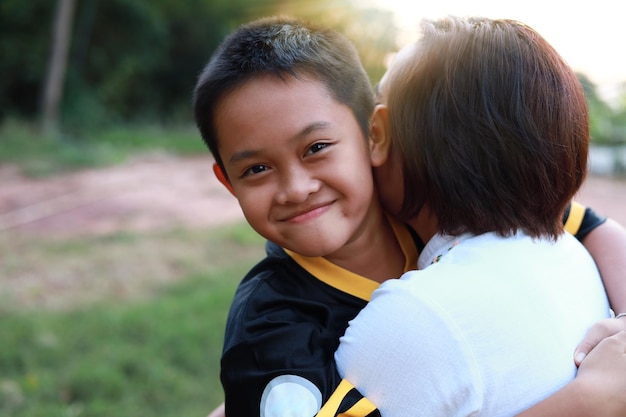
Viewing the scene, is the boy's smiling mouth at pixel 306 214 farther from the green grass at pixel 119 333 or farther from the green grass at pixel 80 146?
the green grass at pixel 80 146

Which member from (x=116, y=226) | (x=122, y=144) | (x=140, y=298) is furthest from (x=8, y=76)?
(x=140, y=298)

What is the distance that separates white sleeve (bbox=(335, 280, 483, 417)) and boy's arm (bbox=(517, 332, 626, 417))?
14 centimetres

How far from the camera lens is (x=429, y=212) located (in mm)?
1513

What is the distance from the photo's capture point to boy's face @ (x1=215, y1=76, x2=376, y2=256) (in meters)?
1.40

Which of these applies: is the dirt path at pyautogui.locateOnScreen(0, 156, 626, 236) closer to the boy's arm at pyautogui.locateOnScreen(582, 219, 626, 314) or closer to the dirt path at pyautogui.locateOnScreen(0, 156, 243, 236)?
the dirt path at pyautogui.locateOnScreen(0, 156, 243, 236)

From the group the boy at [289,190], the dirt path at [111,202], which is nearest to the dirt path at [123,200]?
the dirt path at [111,202]

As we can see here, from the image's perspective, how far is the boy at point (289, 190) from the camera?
1318 mm

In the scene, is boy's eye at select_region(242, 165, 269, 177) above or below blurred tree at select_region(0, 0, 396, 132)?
above

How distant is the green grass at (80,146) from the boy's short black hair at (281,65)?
10.2 m

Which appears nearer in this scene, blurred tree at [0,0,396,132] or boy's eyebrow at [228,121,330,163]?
boy's eyebrow at [228,121,330,163]

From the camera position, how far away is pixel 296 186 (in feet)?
4.60

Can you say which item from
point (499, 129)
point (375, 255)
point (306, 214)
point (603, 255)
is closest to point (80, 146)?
point (375, 255)

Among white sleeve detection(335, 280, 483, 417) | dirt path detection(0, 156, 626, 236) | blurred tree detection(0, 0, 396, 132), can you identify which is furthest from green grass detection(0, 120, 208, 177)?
white sleeve detection(335, 280, 483, 417)

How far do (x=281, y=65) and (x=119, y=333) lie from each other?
3459 millimetres
